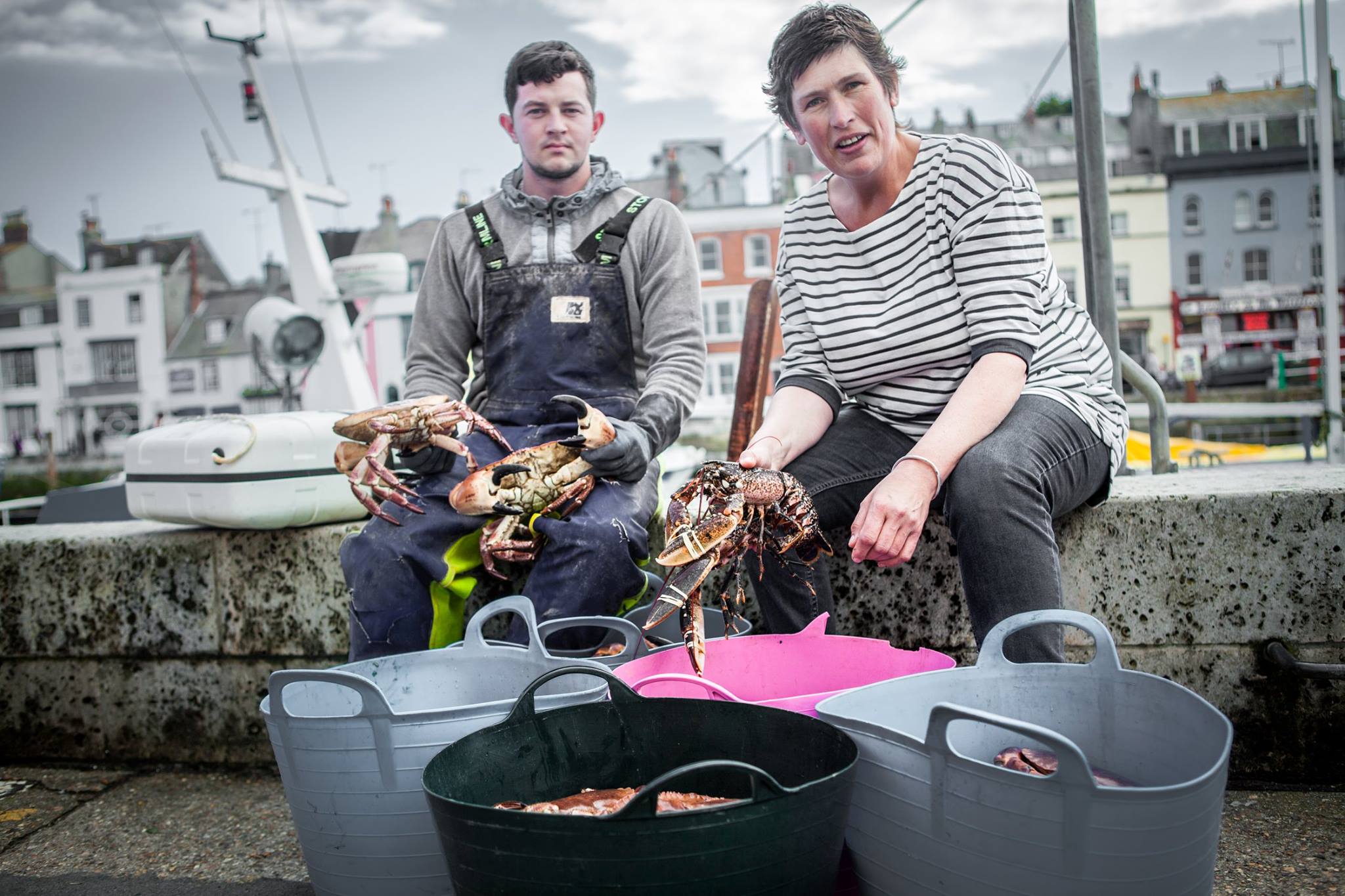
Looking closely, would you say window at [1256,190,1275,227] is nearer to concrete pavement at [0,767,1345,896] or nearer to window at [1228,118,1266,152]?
window at [1228,118,1266,152]

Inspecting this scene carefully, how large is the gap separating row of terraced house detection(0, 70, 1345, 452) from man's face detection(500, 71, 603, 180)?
26.8m

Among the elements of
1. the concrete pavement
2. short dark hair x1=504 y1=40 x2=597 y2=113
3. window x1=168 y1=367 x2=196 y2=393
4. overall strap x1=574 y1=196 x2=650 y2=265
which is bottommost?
the concrete pavement

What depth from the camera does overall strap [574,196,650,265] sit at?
2795 mm

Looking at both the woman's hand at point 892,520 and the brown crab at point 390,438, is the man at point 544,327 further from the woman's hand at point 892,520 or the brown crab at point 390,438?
the woman's hand at point 892,520

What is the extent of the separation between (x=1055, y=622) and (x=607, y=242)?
5.60 ft

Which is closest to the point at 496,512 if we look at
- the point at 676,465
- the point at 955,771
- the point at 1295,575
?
the point at 955,771

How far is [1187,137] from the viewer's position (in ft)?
124

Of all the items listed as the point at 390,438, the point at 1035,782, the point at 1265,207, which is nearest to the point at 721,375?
the point at 1265,207

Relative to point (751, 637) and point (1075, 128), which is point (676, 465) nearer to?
point (1075, 128)

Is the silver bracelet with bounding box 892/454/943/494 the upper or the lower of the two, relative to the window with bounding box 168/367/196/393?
lower

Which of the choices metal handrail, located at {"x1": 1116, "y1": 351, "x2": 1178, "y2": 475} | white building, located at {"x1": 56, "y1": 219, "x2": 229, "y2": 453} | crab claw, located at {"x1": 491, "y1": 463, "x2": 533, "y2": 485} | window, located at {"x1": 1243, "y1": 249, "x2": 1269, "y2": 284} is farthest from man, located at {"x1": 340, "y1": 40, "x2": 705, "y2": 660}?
white building, located at {"x1": 56, "y1": 219, "x2": 229, "y2": 453}

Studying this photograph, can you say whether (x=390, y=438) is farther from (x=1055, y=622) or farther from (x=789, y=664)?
(x=1055, y=622)

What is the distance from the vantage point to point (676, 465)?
6.80 m

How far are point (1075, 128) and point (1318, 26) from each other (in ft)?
39.7
